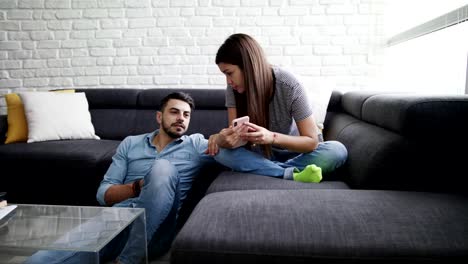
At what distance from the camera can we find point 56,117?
2.46 m

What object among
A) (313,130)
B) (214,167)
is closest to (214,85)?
(214,167)

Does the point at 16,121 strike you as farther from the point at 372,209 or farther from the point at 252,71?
the point at 372,209

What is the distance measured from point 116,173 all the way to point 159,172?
37cm

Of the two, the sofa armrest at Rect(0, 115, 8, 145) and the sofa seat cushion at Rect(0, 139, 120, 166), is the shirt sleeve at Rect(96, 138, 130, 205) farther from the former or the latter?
the sofa armrest at Rect(0, 115, 8, 145)

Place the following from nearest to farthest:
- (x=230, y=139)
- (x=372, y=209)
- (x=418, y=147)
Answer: (x=372, y=209) → (x=418, y=147) → (x=230, y=139)

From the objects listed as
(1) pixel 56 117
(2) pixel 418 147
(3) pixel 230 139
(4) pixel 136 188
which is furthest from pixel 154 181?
(1) pixel 56 117

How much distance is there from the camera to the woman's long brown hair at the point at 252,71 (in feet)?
5.06

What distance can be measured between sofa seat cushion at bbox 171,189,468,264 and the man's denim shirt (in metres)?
0.73

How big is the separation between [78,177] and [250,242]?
1.53 m

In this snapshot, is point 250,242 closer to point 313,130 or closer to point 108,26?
point 313,130

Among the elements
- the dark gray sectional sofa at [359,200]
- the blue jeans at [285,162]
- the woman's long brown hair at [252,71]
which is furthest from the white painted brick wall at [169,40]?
the blue jeans at [285,162]

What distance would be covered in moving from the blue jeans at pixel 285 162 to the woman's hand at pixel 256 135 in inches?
3.8

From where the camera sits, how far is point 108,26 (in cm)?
301

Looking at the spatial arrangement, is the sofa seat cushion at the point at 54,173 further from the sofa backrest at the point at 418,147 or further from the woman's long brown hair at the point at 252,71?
the sofa backrest at the point at 418,147
